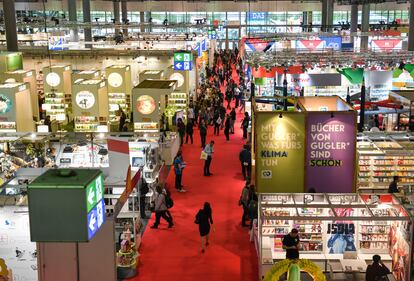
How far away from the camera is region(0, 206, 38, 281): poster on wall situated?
8.95m

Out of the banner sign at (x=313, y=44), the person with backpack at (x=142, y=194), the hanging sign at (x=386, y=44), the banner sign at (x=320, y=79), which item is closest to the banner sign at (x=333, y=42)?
the banner sign at (x=313, y=44)

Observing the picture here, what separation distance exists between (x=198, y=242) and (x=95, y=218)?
223 inches

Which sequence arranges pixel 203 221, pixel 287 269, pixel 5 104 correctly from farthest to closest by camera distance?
pixel 5 104 → pixel 203 221 → pixel 287 269

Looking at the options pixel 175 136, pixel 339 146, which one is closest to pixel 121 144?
pixel 339 146

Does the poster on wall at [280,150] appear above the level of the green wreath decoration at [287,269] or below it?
above

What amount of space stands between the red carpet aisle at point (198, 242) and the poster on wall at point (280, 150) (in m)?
1.42

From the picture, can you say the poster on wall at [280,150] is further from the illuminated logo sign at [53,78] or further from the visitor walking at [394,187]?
the illuminated logo sign at [53,78]

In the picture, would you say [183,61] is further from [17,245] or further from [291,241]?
[17,245]

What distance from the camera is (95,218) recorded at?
6898 millimetres

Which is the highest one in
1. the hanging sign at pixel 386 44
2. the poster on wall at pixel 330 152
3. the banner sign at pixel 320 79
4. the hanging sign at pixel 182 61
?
the hanging sign at pixel 386 44

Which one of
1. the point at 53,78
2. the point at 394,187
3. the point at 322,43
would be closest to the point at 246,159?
the point at 394,187

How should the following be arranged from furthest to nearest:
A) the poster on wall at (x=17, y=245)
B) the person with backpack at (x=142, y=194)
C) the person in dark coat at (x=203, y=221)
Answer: the person with backpack at (x=142, y=194) → the person in dark coat at (x=203, y=221) → the poster on wall at (x=17, y=245)

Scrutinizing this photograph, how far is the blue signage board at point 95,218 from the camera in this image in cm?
667

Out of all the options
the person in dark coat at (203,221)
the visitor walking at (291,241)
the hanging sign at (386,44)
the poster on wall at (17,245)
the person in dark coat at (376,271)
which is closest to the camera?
the poster on wall at (17,245)
